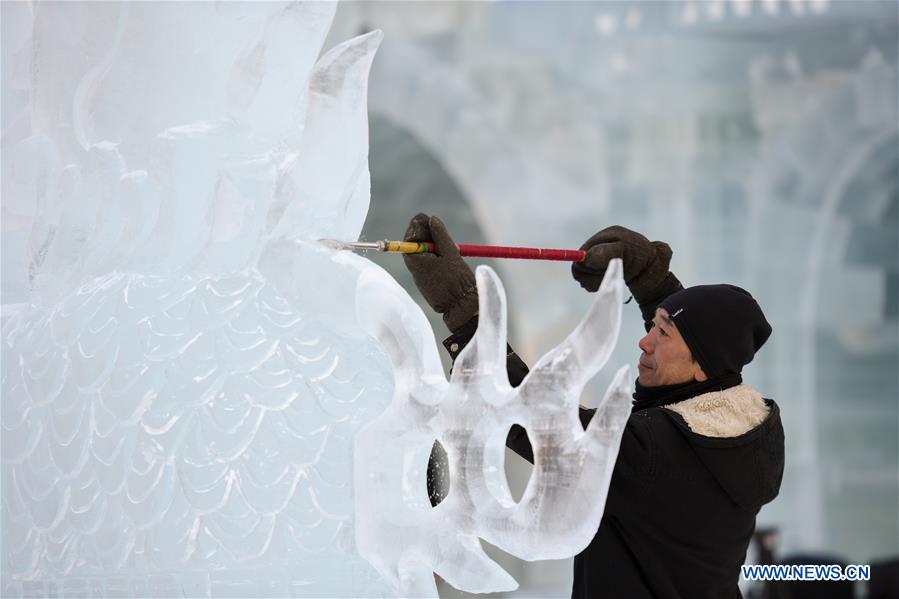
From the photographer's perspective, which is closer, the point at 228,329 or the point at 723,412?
the point at 228,329

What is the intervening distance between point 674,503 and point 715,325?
0.96 ft

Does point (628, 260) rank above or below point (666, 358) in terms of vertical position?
above

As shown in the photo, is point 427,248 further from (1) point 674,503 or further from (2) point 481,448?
(1) point 674,503

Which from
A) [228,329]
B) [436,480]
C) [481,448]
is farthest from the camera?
[436,480]

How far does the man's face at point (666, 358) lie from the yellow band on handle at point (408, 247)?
17.7 inches

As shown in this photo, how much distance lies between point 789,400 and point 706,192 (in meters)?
1.15

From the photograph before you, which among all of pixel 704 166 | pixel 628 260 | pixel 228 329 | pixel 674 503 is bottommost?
pixel 674 503

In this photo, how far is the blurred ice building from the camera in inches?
202

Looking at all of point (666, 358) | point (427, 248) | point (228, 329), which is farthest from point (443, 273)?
point (666, 358)

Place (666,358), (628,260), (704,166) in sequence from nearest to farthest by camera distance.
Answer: (666,358), (628,260), (704,166)

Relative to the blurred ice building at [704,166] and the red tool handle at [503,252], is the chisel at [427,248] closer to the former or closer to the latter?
the red tool handle at [503,252]

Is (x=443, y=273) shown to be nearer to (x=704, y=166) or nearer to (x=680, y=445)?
(x=680, y=445)

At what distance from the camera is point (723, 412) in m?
1.66

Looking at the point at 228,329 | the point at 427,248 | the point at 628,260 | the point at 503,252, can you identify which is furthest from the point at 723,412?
the point at 228,329
